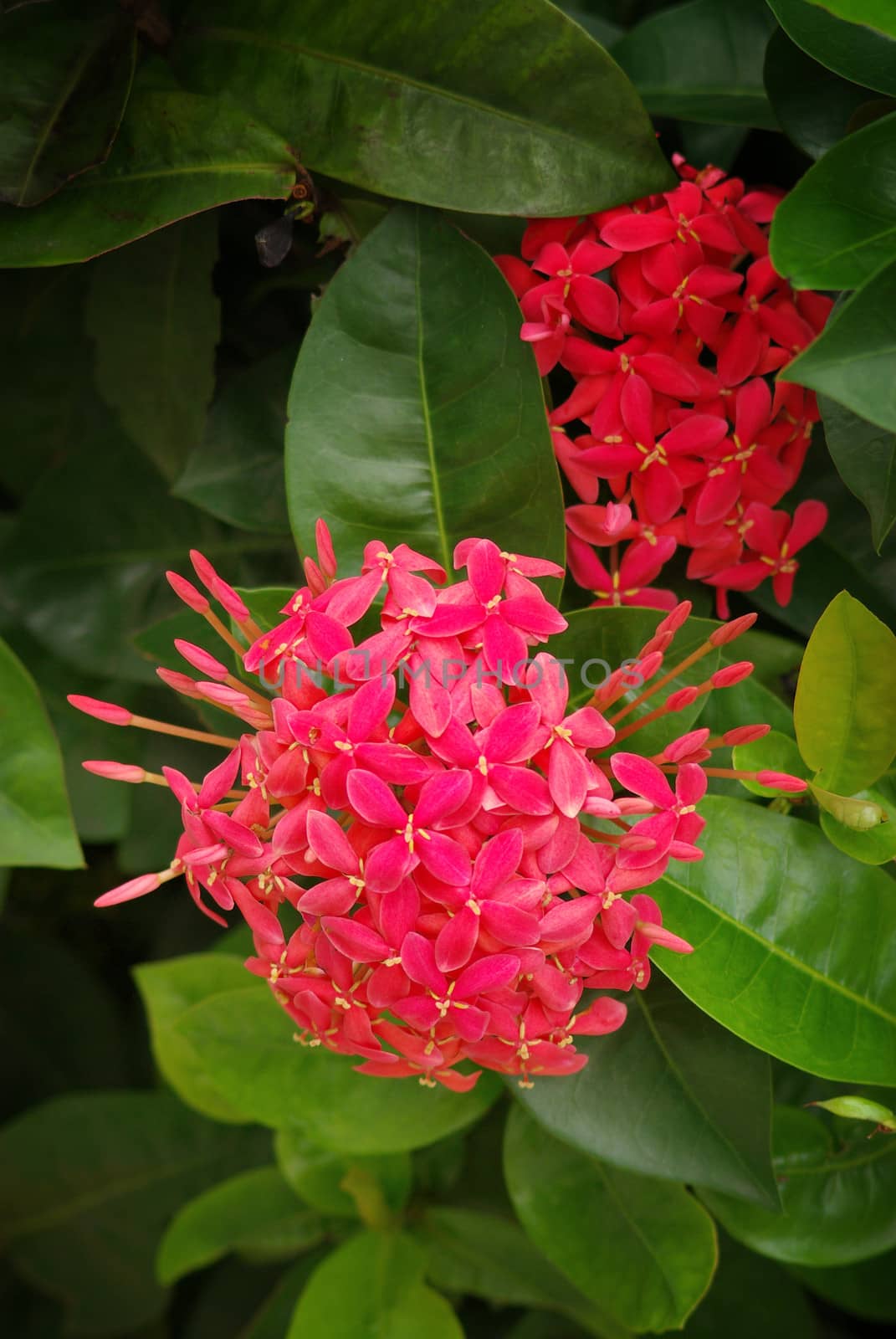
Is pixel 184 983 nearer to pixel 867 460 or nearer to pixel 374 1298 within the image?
pixel 374 1298

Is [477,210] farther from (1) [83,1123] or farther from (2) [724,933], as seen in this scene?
(1) [83,1123]

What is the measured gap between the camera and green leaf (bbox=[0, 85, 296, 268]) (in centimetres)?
64

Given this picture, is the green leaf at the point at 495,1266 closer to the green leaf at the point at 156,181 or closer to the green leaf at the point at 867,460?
the green leaf at the point at 867,460

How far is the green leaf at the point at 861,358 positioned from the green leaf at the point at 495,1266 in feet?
2.35

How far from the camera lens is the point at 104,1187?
1.13 meters

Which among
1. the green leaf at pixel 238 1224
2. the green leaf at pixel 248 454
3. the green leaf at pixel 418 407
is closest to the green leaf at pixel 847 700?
the green leaf at pixel 418 407

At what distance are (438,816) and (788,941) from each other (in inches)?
9.4

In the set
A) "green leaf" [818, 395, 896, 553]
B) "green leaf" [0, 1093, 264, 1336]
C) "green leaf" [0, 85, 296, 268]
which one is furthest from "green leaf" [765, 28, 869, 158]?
"green leaf" [0, 1093, 264, 1336]

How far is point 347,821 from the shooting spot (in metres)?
0.55

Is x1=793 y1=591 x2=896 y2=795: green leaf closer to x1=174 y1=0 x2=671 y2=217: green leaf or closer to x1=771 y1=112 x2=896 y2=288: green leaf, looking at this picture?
x1=771 y1=112 x2=896 y2=288: green leaf

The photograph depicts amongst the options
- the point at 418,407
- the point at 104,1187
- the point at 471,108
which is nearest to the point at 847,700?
the point at 418,407

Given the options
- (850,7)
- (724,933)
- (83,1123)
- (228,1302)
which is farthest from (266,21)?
(228,1302)

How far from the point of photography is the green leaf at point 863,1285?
34.3 inches

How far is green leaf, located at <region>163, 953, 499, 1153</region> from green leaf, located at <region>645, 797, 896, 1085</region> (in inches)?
10.5
